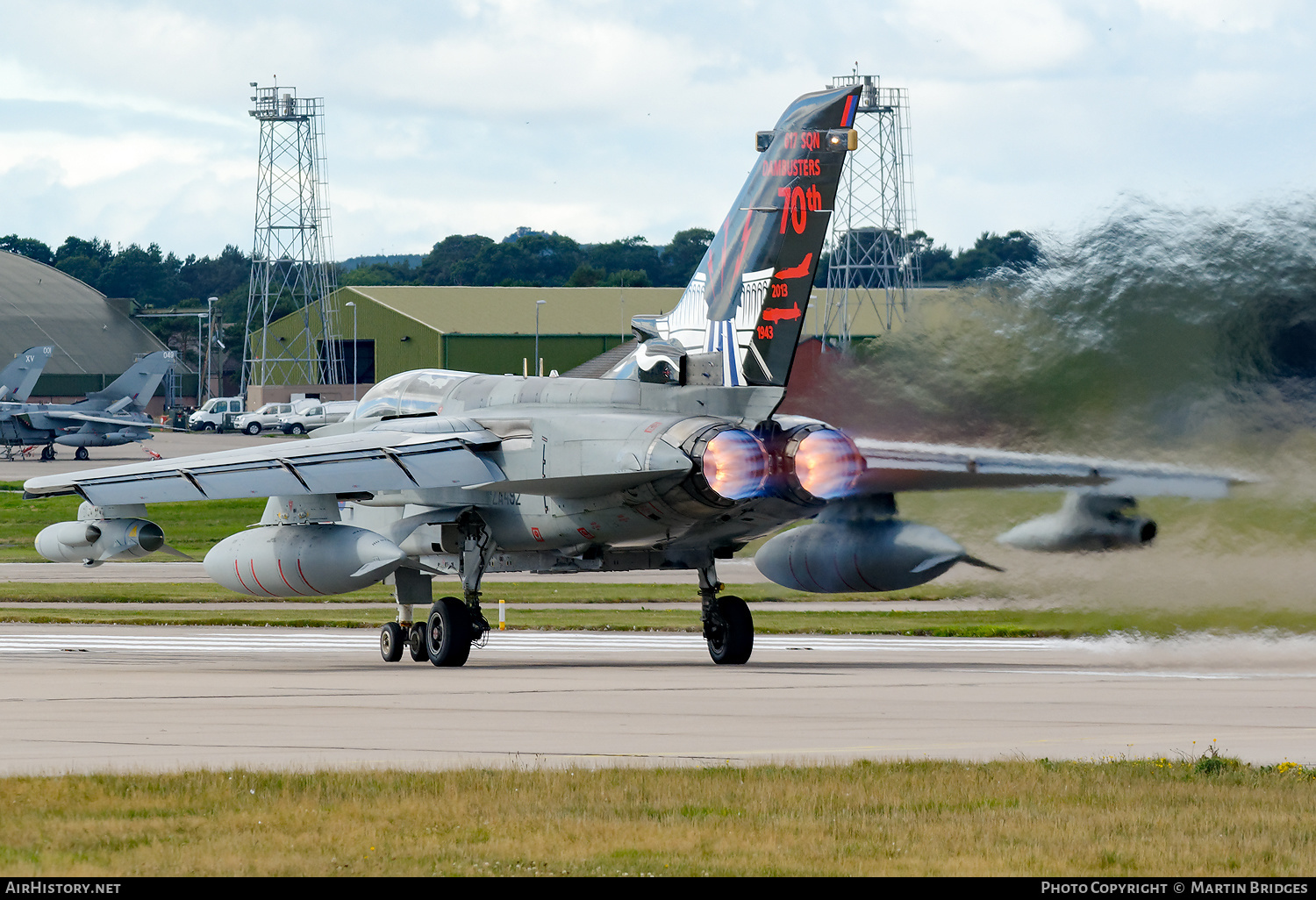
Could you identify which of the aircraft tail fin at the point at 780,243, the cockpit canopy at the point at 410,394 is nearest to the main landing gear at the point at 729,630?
the aircraft tail fin at the point at 780,243

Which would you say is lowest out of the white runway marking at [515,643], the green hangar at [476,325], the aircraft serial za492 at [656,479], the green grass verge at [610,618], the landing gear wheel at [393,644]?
the green grass verge at [610,618]

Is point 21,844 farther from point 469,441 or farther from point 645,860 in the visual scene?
point 469,441

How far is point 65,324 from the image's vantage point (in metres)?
144

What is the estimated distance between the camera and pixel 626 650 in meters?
26.3

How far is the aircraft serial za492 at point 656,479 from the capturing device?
20.1 metres

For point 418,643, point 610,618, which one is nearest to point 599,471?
point 418,643

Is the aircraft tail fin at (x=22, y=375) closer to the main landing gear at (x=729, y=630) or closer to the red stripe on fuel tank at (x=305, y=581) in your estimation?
the red stripe on fuel tank at (x=305, y=581)

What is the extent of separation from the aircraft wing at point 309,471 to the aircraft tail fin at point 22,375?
6797 centimetres

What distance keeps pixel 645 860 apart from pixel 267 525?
15339 millimetres

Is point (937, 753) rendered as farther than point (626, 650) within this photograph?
No

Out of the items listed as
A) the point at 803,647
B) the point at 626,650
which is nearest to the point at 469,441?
the point at 626,650

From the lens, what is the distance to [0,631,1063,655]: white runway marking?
86.4 ft

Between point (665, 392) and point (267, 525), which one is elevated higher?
point (665, 392)
